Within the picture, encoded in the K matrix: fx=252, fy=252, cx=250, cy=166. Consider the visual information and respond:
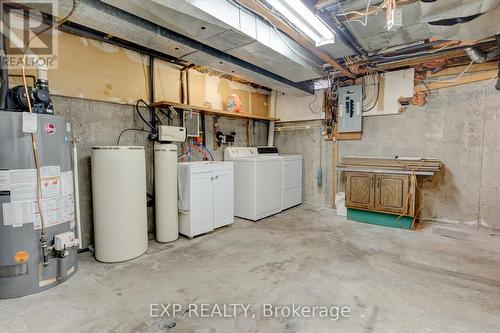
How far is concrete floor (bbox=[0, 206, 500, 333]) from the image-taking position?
5.81 ft

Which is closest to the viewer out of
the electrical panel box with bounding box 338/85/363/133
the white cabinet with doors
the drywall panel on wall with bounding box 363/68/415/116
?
the white cabinet with doors

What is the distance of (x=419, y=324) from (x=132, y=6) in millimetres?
3230

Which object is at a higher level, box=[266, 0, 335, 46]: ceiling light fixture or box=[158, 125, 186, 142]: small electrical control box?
box=[266, 0, 335, 46]: ceiling light fixture

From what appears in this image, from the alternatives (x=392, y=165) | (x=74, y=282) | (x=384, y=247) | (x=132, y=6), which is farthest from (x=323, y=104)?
(x=74, y=282)

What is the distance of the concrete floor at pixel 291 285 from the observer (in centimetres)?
177

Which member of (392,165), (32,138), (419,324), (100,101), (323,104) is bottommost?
(419,324)

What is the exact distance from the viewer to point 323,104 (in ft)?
16.6

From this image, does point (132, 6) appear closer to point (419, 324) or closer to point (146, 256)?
point (146, 256)

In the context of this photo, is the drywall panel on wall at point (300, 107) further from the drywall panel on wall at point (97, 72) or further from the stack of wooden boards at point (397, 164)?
the drywall panel on wall at point (97, 72)

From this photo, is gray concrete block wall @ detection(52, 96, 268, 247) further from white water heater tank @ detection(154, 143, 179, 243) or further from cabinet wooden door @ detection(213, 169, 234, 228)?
cabinet wooden door @ detection(213, 169, 234, 228)

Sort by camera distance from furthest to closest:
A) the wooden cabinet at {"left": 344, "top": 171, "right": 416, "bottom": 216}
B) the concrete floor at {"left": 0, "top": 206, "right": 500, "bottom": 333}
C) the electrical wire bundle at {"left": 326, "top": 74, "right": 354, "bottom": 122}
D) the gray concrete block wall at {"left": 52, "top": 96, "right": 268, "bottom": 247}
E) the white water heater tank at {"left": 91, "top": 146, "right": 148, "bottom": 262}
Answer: the electrical wire bundle at {"left": 326, "top": 74, "right": 354, "bottom": 122}, the wooden cabinet at {"left": 344, "top": 171, "right": 416, "bottom": 216}, the gray concrete block wall at {"left": 52, "top": 96, "right": 268, "bottom": 247}, the white water heater tank at {"left": 91, "top": 146, "right": 148, "bottom": 262}, the concrete floor at {"left": 0, "top": 206, "right": 500, "bottom": 333}

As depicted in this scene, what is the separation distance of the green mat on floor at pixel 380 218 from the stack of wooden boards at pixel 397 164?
73 centimetres

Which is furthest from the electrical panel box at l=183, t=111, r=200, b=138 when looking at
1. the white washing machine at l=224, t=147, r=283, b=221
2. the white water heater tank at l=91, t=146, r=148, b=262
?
the white water heater tank at l=91, t=146, r=148, b=262

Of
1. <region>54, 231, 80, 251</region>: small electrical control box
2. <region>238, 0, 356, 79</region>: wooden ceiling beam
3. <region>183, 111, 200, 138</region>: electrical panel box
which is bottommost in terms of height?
<region>54, 231, 80, 251</region>: small electrical control box
